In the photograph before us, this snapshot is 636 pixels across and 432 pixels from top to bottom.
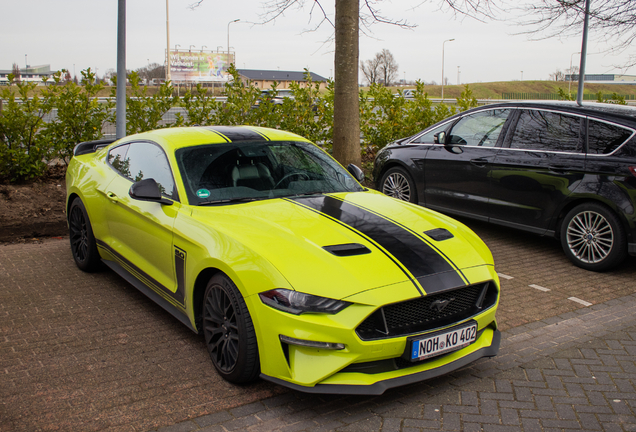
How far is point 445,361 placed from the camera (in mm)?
3262

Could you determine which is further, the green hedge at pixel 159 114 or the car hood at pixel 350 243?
the green hedge at pixel 159 114

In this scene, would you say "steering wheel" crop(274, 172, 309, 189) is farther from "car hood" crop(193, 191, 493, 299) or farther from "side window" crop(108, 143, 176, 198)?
"side window" crop(108, 143, 176, 198)

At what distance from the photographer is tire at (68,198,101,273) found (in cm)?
550

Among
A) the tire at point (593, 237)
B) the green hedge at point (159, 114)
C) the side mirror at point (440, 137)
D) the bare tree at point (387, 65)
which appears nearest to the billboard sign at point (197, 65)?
the bare tree at point (387, 65)

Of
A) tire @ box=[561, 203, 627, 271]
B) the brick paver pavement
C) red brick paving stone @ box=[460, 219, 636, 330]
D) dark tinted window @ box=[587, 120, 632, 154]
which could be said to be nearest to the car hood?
the brick paver pavement

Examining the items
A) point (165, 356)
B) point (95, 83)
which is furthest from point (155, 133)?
point (95, 83)

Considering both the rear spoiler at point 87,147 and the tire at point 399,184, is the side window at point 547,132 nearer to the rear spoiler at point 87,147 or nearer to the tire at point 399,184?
the tire at point 399,184

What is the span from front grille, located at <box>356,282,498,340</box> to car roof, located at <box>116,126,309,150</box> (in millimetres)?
2238

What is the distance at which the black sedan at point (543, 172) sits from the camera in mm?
5703

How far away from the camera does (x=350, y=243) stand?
11.2 ft

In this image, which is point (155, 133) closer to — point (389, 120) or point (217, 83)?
point (389, 120)

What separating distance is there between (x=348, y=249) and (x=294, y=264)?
38 cm

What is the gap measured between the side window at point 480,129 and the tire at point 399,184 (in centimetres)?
93

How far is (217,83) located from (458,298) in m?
113
